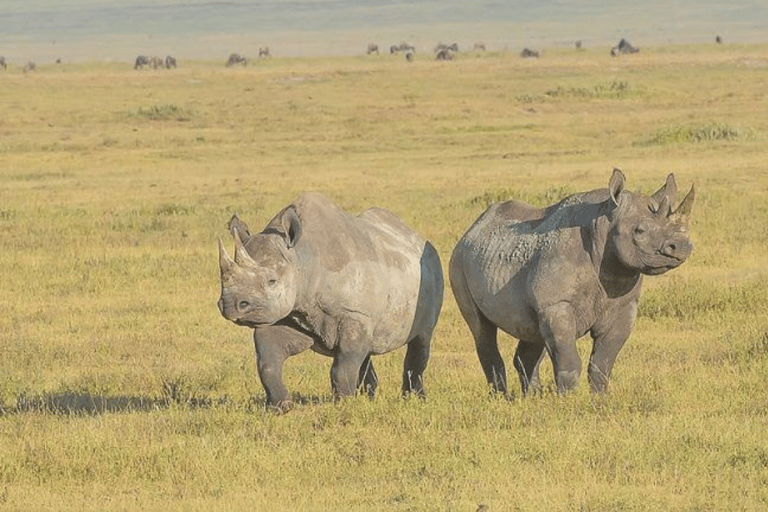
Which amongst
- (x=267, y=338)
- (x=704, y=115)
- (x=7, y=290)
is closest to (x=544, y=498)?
(x=267, y=338)

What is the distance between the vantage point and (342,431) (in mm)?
9398

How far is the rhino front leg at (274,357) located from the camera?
970cm

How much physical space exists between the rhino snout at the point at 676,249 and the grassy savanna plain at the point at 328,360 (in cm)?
93

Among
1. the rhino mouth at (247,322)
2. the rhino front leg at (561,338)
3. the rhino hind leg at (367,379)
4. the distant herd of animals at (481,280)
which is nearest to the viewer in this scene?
the rhino mouth at (247,322)

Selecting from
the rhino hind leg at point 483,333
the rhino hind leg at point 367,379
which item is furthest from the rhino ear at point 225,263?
the rhino hind leg at point 483,333

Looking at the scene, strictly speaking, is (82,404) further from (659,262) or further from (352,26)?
(352,26)

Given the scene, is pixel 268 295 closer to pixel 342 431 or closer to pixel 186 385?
pixel 342 431

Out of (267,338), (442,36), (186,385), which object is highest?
(267,338)

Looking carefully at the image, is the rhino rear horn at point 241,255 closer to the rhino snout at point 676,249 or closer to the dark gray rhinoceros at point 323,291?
the dark gray rhinoceros at point 323,291

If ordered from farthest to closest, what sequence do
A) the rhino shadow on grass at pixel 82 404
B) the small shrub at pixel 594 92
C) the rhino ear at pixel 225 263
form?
the small shrub at pixel 594 92 < the rhino shadow on grass at pixel 82 404 < the rhino ear at pixel 225 263

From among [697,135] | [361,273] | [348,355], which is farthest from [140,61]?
[348,355]

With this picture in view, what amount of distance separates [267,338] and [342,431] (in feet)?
2.60

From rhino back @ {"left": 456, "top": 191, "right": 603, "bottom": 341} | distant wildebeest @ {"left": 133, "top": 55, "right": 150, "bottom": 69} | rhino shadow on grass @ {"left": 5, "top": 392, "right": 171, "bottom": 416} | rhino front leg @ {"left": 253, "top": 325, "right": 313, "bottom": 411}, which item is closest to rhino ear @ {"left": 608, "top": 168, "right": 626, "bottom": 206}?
rhino back @ {"left": 456, "top": 191, "right": 603, "bottom": 341}

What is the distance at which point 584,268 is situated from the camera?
9867mm
